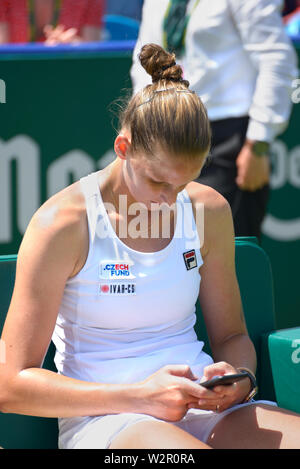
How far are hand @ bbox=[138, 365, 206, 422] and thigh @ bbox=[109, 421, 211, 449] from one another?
0.03m

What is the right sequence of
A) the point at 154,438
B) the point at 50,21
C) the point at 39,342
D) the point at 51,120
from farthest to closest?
the point at 50,21, the point at 51,120, the point at 39,342, the point at 154,438

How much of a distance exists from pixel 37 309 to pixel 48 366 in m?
0.30

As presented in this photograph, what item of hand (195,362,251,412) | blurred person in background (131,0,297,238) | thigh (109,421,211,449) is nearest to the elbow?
thigh (109,421,211,449)

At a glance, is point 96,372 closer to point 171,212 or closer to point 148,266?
point 148,266

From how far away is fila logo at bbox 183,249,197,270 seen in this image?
6.26 feet

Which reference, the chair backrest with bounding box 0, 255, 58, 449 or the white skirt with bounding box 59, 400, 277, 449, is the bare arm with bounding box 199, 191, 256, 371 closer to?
the white skirt with bounding box 59, 400, 277, 449

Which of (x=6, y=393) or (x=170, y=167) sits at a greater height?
(x=170, y=167)

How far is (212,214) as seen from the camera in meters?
2.00

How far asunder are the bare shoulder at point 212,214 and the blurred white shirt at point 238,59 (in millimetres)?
1189

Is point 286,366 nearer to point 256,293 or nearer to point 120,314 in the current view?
point 256,293

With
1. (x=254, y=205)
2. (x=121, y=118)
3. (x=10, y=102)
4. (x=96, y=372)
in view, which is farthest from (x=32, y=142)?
(x=96, y=372)

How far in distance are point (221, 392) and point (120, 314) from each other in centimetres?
29

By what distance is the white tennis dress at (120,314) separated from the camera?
1800 mm

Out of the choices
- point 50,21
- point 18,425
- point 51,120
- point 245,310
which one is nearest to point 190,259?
point 245,310
